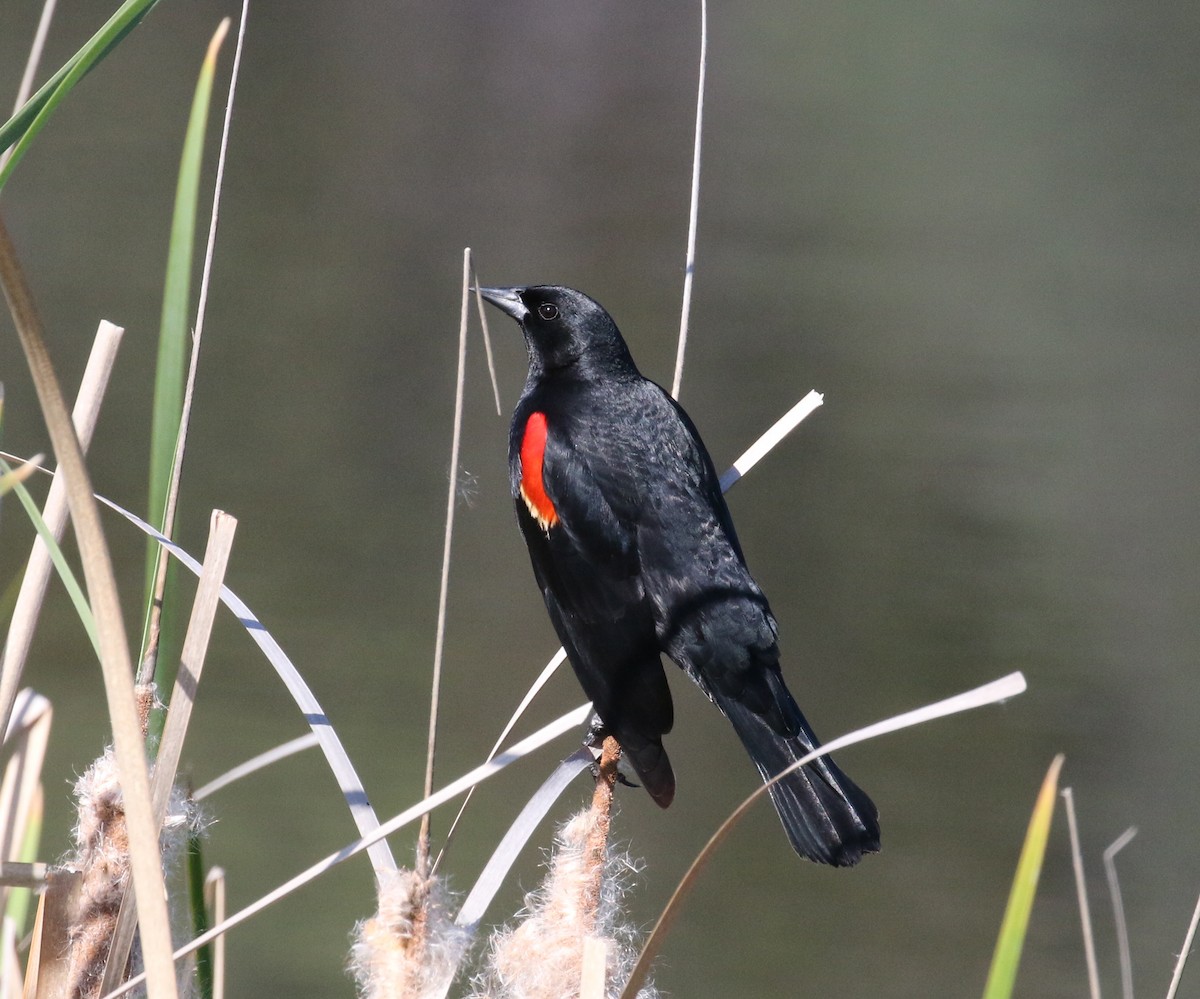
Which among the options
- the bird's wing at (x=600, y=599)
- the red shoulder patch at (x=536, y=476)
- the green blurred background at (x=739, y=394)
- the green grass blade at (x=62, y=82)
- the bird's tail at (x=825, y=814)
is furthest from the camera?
the green blurred background at (x=739, y=394)

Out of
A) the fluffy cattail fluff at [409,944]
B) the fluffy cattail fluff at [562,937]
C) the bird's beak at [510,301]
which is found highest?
the bird's beak at [510,301]

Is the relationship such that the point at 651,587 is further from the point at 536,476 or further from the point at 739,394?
the point at 739,394

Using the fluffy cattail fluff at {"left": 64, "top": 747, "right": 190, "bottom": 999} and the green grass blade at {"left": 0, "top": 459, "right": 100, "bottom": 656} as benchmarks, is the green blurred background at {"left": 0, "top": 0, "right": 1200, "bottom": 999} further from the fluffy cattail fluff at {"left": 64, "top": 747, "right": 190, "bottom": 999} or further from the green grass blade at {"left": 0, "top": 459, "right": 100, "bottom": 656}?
the green grass blade at {"left": 0, "top": 459, "right": 100, "bottom": 656}

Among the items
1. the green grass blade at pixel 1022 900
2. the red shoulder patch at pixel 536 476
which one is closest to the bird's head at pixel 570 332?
Result: the red shoulder patch at pixel 536 476

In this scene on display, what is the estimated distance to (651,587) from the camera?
180cm

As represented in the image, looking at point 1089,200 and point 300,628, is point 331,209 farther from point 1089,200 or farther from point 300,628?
point 1089,200

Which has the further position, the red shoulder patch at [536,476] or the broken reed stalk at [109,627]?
the red shoulder patch at [536,476]

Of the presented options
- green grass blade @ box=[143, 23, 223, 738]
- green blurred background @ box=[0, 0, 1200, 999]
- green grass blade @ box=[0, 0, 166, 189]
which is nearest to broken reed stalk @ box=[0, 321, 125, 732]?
green grass blade @ box=[143, 23, 223, 738]

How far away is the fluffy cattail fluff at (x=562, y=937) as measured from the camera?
1.11 meters

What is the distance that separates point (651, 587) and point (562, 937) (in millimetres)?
736

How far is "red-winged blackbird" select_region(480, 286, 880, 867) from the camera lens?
5.43 ft

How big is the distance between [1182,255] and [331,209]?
12.5ft

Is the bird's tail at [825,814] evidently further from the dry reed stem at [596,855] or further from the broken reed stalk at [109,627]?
the broken reed stalk at [109,627]

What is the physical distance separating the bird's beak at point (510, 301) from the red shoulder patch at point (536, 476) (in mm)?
238
